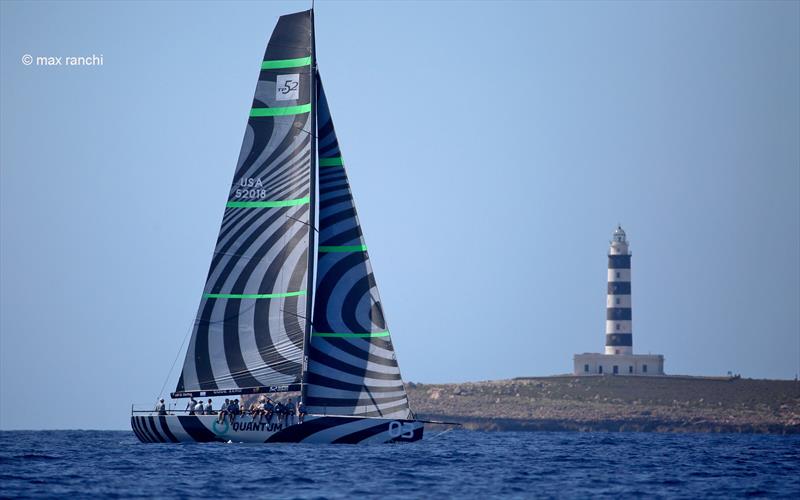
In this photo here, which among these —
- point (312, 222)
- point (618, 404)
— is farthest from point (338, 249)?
point (618, 404)

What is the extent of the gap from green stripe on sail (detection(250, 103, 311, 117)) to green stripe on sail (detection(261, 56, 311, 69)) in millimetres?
1663

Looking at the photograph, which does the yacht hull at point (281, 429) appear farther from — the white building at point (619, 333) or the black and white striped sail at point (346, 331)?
the white building at point (619, 333)

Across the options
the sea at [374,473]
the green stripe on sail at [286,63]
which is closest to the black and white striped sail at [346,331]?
the sea at [374,473]

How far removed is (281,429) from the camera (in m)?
46.9

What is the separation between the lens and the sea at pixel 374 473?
116 ft

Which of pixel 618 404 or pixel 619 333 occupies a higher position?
pixel 619 333

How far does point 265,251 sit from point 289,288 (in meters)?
1.74

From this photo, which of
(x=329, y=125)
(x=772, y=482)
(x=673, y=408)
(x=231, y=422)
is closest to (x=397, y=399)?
(x=231, y=422)

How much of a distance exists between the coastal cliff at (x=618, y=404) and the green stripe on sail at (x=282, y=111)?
57184 millimetres

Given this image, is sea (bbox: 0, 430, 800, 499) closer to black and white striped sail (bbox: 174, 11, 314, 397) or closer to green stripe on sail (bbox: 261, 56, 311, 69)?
black and white striped sail (bbox: 174, 11, 314, 397)

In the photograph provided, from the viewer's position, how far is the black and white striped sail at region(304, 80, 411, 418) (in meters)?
48.4

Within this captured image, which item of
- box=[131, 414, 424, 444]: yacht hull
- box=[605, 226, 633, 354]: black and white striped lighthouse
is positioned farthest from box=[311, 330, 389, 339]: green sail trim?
box=[605, 226, 633, 354]: black and white striped lighthouse

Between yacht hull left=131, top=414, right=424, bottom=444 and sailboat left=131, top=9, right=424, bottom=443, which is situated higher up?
sailboat left=131, top=9, right=424, bottom=443

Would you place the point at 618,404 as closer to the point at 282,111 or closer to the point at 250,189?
the point at 250,189
